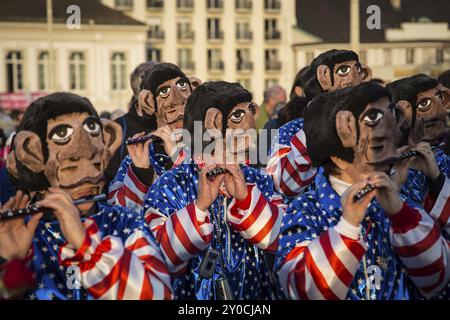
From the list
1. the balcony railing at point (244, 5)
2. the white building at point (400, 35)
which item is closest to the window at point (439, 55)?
the white building at point (400, 35)

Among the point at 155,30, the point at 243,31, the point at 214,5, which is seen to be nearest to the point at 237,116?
the point at 155,30

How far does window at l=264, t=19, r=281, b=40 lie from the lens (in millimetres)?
70500

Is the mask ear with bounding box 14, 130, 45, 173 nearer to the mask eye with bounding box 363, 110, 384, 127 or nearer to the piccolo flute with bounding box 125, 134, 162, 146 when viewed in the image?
the mask eye with bounding box 363, 110, 384, 127

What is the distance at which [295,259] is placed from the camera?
404 centimetres

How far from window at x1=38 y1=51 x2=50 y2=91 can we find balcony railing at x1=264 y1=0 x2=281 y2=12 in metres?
20.1

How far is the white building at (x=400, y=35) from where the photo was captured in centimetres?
6059

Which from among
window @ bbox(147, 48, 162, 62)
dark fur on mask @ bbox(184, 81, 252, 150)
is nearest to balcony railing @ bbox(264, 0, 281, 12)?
window @ bbox(147, 48, 162, 62)

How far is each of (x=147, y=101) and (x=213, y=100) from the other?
1300 millimetres

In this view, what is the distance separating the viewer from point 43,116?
4062mm

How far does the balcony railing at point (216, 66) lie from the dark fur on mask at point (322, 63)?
62349 mm
